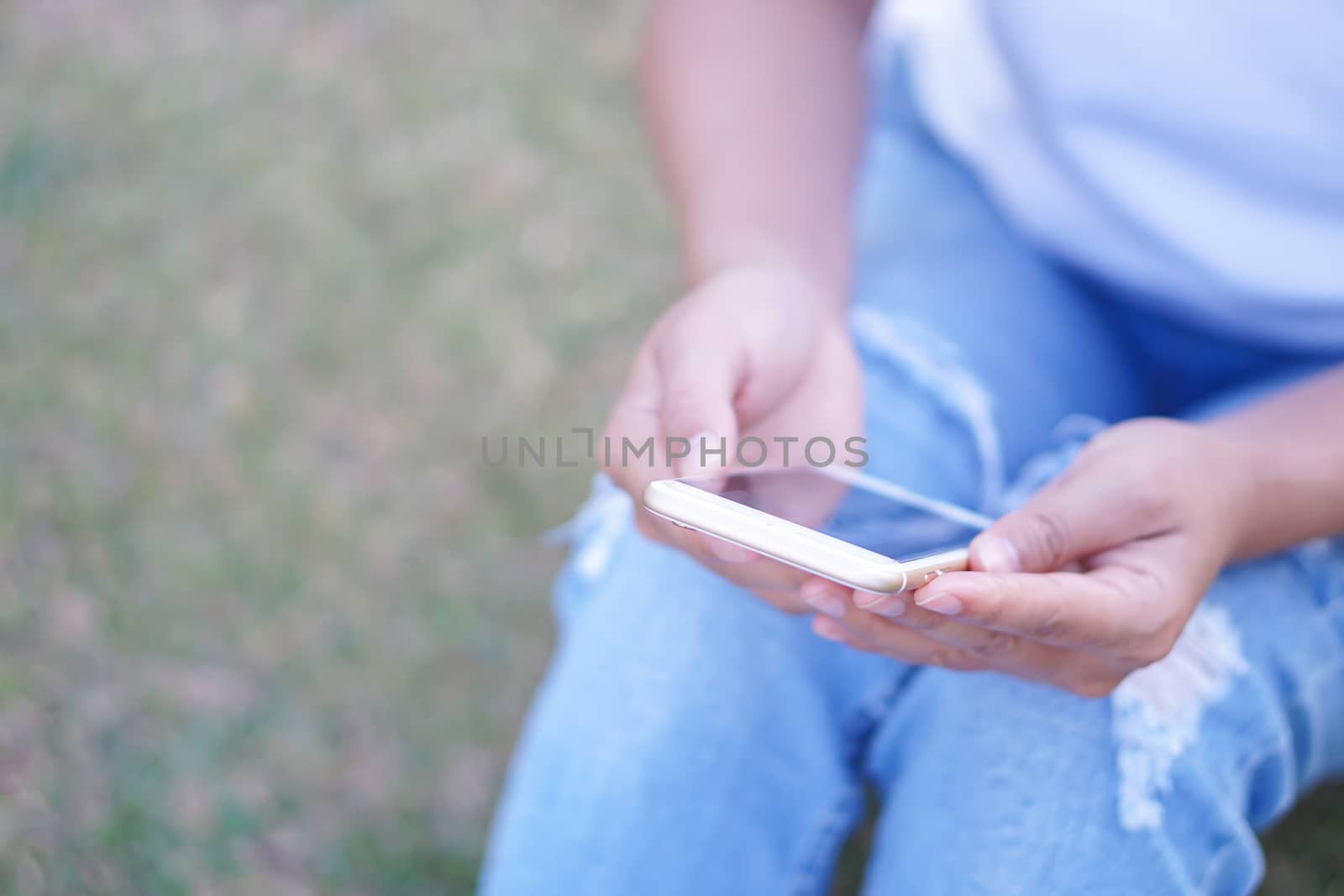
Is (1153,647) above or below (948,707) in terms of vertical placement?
above

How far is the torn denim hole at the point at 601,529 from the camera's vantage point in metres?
1.05

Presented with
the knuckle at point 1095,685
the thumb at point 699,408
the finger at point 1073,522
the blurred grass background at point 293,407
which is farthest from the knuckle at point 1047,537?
the blurred grass background at point 293,407

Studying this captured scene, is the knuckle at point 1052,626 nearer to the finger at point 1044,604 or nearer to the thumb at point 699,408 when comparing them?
the finger at point 1044,604

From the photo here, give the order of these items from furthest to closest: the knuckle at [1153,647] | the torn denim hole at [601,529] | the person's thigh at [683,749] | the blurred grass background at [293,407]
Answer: the blurred grass background at [293,407] → the torn denim hole at [601,529] → the person's thigh at [683,749] → the knuckle at [1153,647]

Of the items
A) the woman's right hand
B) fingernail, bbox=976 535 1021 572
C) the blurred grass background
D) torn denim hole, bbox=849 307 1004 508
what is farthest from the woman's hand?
the blurred grass background

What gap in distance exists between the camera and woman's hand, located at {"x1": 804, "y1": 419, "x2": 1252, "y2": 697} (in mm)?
676

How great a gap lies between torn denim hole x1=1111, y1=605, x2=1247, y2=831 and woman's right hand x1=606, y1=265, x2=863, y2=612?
10.6 inches

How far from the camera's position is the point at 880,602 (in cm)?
66

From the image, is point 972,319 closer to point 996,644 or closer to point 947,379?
point 947,379

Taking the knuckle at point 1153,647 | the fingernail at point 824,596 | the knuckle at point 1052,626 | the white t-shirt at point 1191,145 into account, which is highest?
the white t-shirt at point 1191,145

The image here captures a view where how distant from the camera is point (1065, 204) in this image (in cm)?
112

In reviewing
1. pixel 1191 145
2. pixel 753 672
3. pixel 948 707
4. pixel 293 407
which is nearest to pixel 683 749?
pixel 753 672

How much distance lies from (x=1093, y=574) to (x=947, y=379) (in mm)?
362

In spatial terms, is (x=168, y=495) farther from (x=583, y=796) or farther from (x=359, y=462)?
(x=583, y=796)
